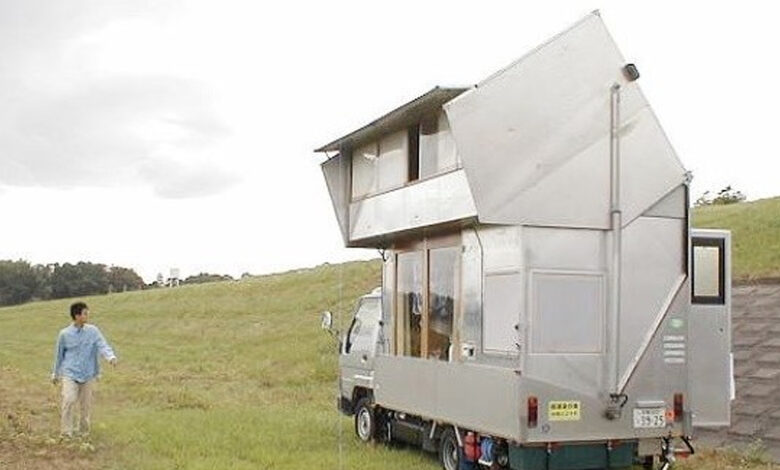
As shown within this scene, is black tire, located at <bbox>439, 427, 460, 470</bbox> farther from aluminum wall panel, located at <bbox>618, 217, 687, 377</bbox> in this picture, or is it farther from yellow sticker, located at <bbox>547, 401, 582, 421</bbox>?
aluminum wall panel, located at <bbox>618, 217, 687, 377</bbox>

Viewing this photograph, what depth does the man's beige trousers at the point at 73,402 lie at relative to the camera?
12.5 meters

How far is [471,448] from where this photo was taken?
31.3 ft

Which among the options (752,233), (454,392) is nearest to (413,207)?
(454,392)

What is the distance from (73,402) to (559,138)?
722 centimetres

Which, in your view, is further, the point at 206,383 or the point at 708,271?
the point at 206,383

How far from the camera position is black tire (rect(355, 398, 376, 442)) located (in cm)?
1270

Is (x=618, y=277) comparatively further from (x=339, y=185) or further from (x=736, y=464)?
(x=339, y=185)

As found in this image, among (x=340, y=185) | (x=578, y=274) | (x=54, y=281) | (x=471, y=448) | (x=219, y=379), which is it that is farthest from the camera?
(x=54, y=281)

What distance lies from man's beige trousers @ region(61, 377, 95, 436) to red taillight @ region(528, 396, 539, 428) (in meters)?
6.54

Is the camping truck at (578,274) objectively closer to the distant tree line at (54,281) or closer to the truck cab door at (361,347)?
the truck cab door at (361,347)

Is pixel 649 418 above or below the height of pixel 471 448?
above

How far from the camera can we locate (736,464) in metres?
10.8

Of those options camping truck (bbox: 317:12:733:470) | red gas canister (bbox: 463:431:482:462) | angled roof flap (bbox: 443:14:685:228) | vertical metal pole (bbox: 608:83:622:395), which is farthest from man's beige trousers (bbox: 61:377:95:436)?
vertical metal pole (bbox: 608:83:622:395)

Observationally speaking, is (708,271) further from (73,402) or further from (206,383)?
(206,383)
